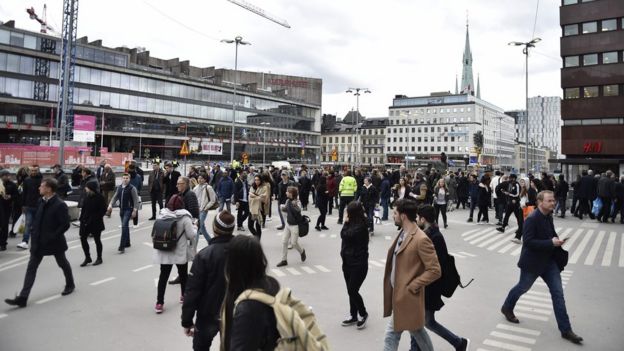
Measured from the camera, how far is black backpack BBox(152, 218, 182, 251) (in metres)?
5.70

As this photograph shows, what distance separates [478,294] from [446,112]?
4970 inches

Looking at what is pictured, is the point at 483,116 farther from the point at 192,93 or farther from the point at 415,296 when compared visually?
the point at 415,296

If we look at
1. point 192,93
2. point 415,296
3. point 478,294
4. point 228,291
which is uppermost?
point 192,93

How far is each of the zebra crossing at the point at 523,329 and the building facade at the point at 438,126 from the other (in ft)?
375

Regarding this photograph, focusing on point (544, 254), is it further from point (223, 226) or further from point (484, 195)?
point (484, 195)

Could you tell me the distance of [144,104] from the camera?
71.0 metres

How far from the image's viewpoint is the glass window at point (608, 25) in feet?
116

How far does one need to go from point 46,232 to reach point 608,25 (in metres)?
43.8

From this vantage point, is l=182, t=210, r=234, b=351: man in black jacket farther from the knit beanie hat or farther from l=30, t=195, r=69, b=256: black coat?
l=30, t=195, r=69, b=256: black coat

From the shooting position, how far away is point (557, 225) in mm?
16203

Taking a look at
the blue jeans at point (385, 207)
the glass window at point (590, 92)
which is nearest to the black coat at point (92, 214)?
the blue jeans at point (385, 207)

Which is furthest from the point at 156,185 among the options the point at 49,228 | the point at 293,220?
the point at 49,228

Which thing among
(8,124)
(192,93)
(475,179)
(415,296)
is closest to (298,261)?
(415,296)

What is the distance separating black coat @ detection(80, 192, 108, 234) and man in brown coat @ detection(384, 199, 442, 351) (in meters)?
6.88
